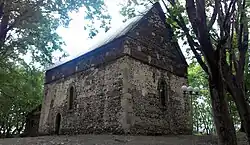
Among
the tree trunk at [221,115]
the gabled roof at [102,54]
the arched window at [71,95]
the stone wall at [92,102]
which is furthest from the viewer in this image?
the arched window at [71,95]

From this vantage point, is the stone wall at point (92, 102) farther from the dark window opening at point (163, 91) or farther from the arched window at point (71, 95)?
the dark window opening at point (163, 91)

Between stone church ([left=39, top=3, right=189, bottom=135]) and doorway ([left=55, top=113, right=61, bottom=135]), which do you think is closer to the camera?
stone church ([left=39, top=3, right=189, bottom=135])

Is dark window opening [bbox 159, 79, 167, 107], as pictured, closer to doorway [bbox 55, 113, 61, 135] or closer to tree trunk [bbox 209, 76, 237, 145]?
doorway [bbox 55, 113, 61, 135]

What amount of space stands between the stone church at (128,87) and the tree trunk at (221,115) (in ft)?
23.2

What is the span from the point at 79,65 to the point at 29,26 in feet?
26.9

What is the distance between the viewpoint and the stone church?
14180 millimetres

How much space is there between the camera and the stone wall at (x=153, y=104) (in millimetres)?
14180

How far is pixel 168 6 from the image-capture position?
951cm

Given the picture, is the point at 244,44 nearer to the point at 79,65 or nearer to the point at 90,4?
the point at 90,4

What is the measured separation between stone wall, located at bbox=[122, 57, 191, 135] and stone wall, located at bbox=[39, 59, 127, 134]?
36.0 inches

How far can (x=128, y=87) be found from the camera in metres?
14.0

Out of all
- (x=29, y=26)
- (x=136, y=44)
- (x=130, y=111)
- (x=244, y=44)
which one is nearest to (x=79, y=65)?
(x=136, y=44)

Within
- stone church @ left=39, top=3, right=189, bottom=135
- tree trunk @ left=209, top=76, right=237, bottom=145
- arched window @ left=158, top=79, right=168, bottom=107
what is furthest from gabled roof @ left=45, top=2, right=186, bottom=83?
tree trunk @ left=209, top=76, right=237, bottom=145

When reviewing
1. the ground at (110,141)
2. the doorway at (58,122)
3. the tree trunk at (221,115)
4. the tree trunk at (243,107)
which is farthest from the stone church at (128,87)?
the tree trunk at (221,115)
